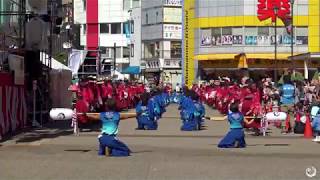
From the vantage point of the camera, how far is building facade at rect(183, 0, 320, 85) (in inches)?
2539

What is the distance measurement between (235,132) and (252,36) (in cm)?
4871

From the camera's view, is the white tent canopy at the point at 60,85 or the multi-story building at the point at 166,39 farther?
the multi-story building at the point at 166,39

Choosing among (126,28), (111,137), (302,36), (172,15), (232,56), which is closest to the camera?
(111,137)

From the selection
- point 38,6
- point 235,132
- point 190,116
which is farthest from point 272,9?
point 235,132

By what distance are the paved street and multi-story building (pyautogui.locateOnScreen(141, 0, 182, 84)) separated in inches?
2241

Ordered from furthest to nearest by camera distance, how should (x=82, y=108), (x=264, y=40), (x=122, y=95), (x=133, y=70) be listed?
(x=133, y=70) < (x=264, y=40) < (x=122, y=95) < (x=82, y=108)

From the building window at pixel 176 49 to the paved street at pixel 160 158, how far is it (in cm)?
5728

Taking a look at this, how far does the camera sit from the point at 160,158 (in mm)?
14992

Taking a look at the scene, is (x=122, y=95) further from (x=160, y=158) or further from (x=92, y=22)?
(x=92, y=22)

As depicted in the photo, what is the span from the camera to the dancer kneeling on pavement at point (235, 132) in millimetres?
17078

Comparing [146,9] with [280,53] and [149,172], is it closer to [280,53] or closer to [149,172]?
[280,53]

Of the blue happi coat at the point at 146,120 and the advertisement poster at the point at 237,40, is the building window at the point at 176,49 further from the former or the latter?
the blue happi coat at the point at 146,120

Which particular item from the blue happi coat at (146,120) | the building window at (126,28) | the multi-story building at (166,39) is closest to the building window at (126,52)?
the building window at (126,28)

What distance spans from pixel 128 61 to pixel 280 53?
31143mm
